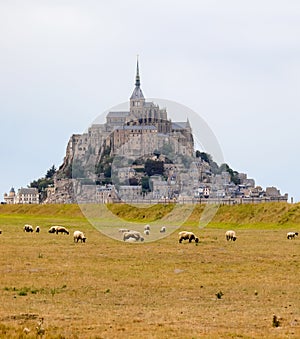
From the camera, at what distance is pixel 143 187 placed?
68.7 metres

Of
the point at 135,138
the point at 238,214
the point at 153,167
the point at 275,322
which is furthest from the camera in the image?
the point at 238,214

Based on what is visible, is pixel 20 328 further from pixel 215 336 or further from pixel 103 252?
pixel 103 252

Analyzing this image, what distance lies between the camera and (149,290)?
29.0m

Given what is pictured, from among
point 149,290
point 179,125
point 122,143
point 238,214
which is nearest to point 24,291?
point 149,290

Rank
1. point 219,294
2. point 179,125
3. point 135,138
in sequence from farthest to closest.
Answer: point 135,138 → point 179,125 → point 219,294

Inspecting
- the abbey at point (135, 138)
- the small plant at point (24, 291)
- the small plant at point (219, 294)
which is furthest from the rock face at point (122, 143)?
the small plant at point (219, 294)

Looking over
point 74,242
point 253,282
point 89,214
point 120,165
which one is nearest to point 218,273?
point 253,282

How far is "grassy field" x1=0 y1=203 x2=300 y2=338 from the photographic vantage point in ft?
69.5

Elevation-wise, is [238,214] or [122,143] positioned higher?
[122,143]

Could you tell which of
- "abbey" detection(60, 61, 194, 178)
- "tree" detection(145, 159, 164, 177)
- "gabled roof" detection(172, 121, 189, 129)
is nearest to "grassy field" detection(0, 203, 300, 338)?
"gabled roof" detection(172, 121, 189, 129)

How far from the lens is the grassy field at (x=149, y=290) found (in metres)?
21.2

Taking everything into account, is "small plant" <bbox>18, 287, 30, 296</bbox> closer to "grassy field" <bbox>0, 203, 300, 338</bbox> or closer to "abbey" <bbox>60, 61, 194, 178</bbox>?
"grassy field" <bbox>0, 203, 300, 338</bbox>

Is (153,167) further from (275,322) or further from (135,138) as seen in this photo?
(275,322)

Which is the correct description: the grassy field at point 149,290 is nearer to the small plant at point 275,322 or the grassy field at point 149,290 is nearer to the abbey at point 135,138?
the small plant at point 275,322
